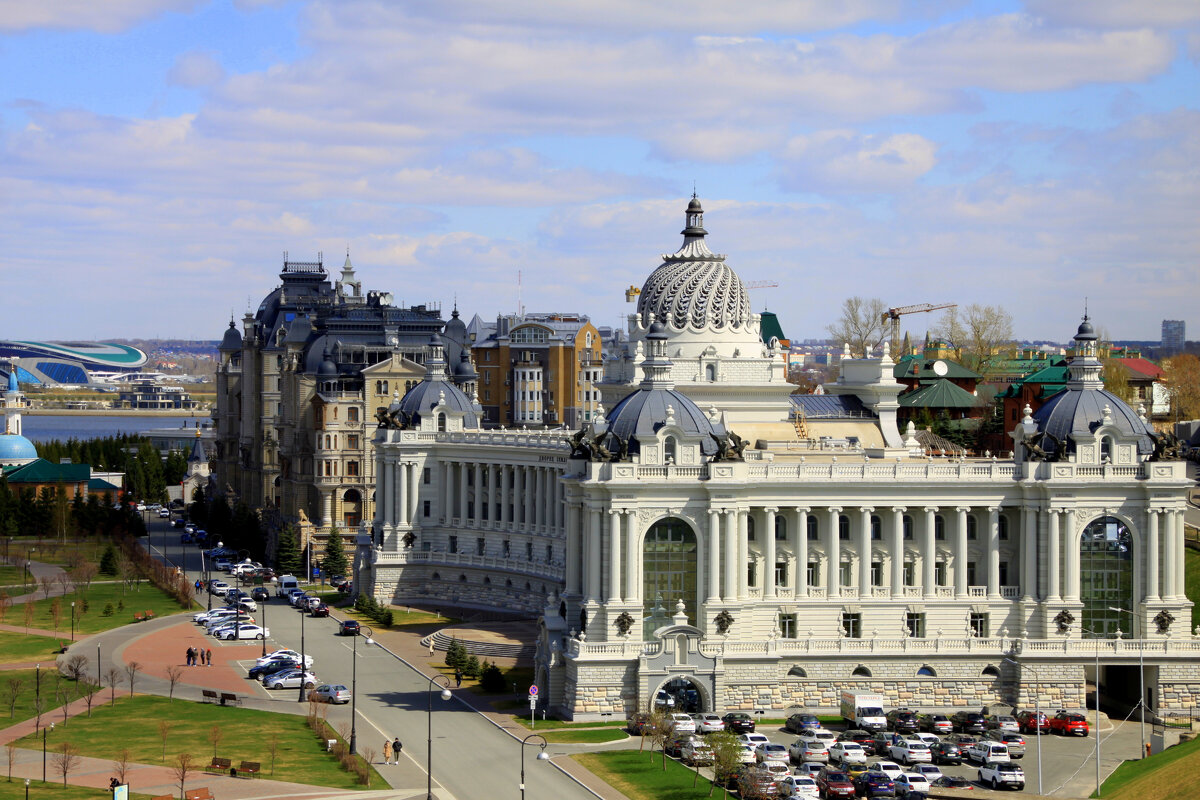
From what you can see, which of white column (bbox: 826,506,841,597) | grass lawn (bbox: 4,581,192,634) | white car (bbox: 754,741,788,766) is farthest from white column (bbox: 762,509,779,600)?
grass lawn (bbox: 4,581,192,634)

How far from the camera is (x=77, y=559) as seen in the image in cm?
17162

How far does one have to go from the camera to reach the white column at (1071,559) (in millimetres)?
109500

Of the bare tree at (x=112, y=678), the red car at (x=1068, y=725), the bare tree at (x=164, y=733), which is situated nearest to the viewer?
the bare tree at (x=164, y=733)

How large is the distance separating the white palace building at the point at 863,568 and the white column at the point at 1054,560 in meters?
0.11

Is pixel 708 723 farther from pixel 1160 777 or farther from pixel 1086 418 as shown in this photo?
pixel 1086 418

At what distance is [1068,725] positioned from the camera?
10100 cm

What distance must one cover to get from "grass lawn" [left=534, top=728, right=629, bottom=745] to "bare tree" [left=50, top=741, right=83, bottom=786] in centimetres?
2374

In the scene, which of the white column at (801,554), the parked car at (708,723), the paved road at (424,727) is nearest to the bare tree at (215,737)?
the paved road at (424,727)

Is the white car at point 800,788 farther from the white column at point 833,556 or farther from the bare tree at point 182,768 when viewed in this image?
the bare tree at point 182,768

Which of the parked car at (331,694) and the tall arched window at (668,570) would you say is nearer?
the tall arched window at (668,570)

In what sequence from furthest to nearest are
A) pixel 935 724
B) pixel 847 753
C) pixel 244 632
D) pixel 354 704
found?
pixel 244 632, pixel 354 704, pixel 935 724, pixel 847 753

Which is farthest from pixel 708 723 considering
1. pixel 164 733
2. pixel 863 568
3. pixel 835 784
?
pixel 164 733

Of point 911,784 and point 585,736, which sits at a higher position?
point 585,736

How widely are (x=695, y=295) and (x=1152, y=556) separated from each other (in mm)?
39404
